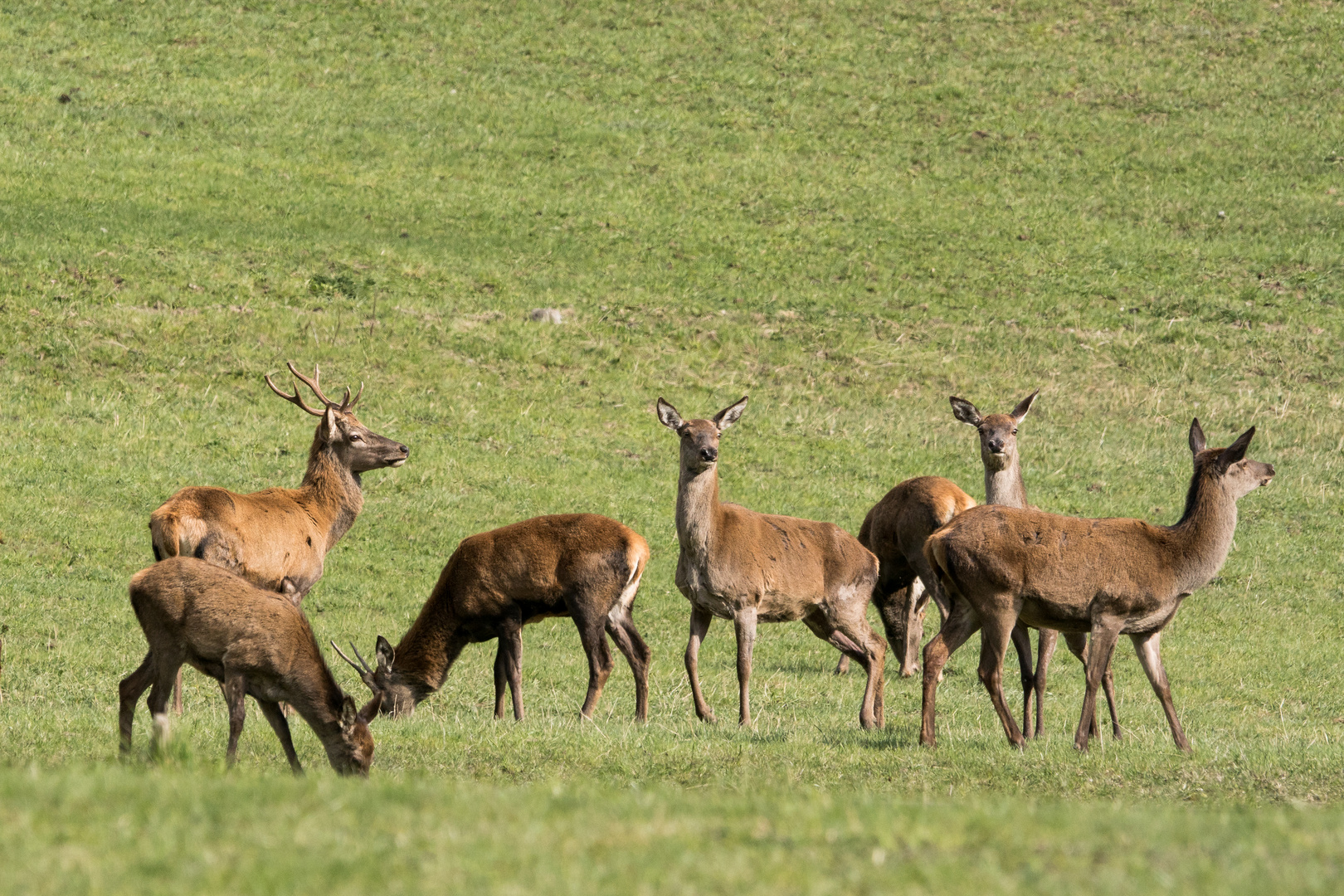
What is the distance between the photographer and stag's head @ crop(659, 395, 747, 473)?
42.0ft

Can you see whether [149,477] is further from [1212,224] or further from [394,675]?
[1212,224]

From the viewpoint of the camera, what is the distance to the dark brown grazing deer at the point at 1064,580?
35.8 ft

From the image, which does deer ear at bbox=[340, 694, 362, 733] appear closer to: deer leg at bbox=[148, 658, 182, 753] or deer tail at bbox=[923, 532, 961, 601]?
deer leg at bbox=[148, 658, 182, 753]

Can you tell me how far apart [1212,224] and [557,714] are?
26.4 m

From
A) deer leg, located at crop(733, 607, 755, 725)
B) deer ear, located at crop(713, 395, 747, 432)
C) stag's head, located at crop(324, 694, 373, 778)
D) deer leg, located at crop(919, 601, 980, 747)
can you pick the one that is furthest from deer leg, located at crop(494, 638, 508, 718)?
deer leg, located at crop(919, 601, 980, 747)

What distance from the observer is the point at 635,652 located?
13.0 meters

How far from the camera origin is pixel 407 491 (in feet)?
65.9

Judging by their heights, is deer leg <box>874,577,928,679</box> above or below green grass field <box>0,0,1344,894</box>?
below

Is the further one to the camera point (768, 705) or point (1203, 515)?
point (768, 705)

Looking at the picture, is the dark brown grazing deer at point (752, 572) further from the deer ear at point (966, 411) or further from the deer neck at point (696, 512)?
the deer ear at point (966, 411)

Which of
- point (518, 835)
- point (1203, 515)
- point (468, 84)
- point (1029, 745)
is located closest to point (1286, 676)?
point (1203, 515)

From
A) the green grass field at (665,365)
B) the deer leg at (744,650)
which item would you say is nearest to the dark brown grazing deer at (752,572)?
the deer leg at (744,650)

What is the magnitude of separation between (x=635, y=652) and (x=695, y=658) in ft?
2.08

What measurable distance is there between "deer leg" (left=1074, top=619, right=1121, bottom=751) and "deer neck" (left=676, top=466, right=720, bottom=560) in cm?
324
